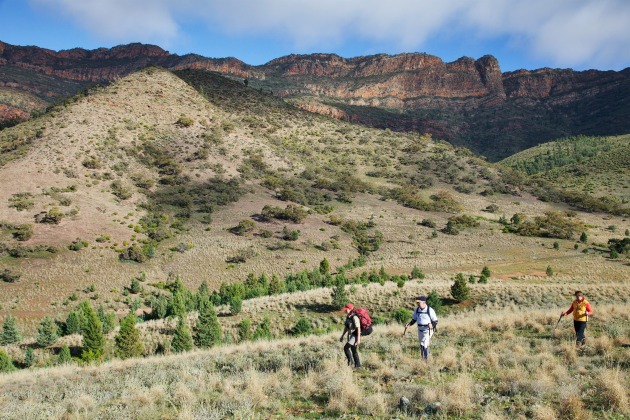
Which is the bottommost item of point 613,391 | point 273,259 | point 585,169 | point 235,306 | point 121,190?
point 235,306

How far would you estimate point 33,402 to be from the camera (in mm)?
8609

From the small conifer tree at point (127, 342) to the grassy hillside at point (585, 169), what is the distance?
80.5m

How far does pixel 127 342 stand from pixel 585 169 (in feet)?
396

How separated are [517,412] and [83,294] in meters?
35.6

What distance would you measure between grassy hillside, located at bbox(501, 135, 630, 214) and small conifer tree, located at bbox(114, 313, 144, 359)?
264ft

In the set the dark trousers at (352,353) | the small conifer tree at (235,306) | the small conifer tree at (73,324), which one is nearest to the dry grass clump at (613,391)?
the dark trousers at (352,353)

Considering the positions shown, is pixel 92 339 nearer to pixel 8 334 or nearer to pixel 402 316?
pixel 8 334

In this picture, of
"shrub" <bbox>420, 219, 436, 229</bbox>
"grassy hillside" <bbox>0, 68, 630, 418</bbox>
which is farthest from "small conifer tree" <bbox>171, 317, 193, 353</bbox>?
"shrub" <bbox>420, 219, 436, 229</bbox>

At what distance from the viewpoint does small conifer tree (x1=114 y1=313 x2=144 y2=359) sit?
58.4 feet

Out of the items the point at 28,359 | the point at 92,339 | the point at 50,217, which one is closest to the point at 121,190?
the point at 50,217

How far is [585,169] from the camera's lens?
10331 centimetres

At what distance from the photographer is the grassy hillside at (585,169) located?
7769 cm

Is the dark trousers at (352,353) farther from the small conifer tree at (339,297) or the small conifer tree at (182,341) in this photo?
the small conifer tree at (339,297)

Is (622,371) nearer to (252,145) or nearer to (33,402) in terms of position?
(33,402)
